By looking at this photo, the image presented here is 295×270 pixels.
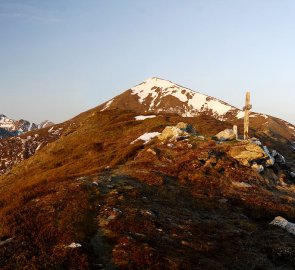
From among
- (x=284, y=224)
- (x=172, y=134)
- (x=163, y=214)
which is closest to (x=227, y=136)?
(x=172, y=134)

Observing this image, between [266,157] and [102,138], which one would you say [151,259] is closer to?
[266,157]

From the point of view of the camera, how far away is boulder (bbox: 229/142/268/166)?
37469 millimetres

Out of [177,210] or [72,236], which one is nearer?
[72,236]

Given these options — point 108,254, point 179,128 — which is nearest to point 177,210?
point 108,254

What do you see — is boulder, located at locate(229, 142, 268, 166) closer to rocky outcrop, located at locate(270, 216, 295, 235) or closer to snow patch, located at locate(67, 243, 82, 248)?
rocky outcrop, located at locate(270, 216, 295, 235)

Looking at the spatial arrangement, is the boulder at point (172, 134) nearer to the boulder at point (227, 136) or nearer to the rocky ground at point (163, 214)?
the rocky ground at point (163, 214)

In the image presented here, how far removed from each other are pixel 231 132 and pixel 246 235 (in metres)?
27.6

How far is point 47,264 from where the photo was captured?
1338 centimetres

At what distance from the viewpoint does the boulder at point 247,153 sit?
37.5 metres

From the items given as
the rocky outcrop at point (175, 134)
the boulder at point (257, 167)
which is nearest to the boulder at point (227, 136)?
the rocky outcrop at point (175, 134)

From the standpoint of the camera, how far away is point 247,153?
3769 cm

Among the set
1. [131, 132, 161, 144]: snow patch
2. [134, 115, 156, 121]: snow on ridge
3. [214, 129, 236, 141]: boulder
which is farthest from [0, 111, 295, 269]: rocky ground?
[134, 115, 156, 121]: snow on ridge

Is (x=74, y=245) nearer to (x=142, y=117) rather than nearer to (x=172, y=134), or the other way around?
(x=172, y=134)

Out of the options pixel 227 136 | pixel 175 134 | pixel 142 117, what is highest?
pixel 142 117
